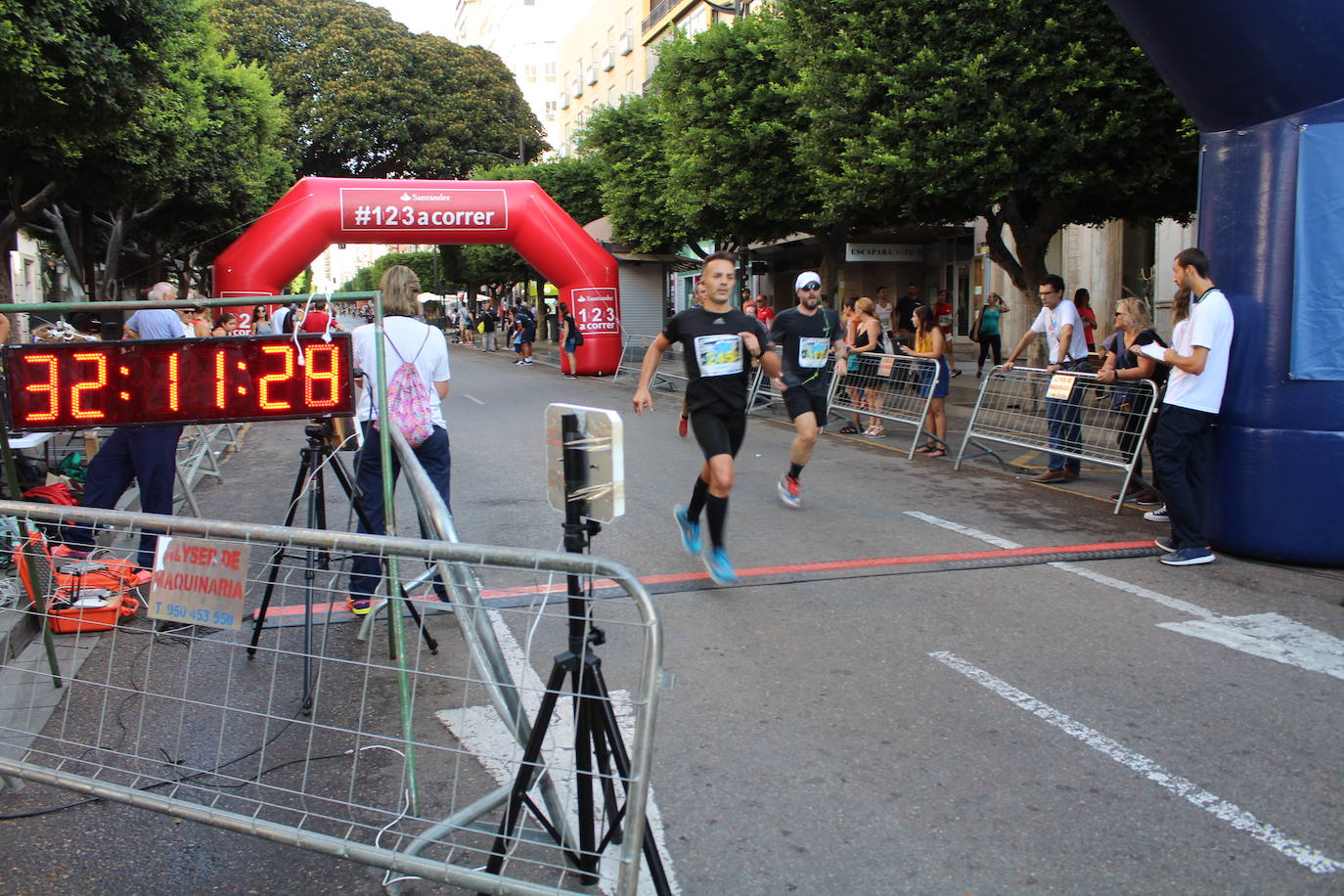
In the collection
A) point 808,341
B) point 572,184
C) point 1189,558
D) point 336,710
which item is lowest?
point 336,710

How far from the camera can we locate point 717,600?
5.69 m

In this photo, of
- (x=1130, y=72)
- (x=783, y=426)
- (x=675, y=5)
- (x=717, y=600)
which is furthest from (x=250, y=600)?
(x=675, y=5)

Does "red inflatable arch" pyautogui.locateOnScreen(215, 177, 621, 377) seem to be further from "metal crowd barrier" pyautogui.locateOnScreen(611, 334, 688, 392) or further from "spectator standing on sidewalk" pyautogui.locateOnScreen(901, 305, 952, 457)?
"spectator standing on sidewalk" pyautogui.locateOnScreen(901, 305, 952, 457)

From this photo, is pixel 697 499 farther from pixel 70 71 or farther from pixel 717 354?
pixel 70 71

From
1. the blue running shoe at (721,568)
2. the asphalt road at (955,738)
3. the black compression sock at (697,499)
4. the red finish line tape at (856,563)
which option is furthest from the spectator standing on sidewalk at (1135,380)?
the blue running shoe at (721,568)

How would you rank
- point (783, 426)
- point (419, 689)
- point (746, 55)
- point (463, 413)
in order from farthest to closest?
point (746, 55)
point (463, 413)
point (783, 426)
point (419, 689)

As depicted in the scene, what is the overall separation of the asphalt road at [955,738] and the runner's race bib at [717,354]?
46.4 inches

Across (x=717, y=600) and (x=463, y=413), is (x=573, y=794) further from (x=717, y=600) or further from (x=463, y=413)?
(x=463, y=413)

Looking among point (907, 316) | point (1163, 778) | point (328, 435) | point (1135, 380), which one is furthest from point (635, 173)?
point (1163, 778)

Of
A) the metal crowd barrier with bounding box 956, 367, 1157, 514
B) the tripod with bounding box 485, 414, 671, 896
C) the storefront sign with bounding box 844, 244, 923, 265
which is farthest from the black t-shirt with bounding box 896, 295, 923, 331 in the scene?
the tripod with bounding box 485, 414, 671, 896

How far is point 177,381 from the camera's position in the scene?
3.80 m

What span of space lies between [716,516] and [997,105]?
8842 mm

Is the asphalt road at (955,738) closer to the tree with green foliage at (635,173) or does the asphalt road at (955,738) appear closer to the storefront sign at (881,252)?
the storefront sign at (881,252)

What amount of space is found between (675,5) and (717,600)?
135 feet
